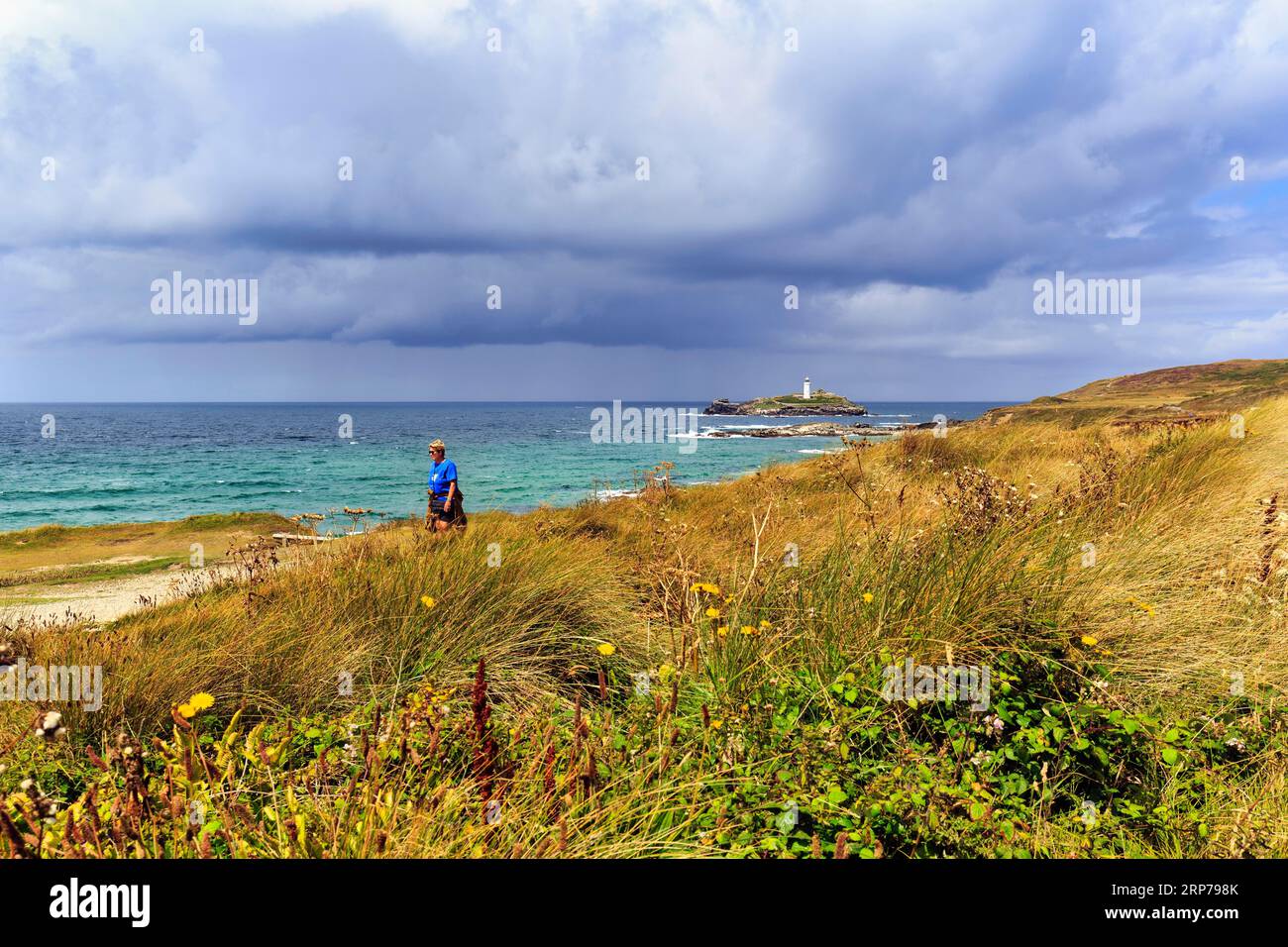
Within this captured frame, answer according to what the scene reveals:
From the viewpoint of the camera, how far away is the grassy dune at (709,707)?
2520 millimetres

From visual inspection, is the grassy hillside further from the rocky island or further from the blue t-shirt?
the rocky island

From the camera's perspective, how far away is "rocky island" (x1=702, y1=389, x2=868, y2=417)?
15812 centimetres

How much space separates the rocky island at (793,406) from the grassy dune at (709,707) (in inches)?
5897

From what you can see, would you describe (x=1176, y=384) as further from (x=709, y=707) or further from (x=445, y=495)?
(x=709, y=707)

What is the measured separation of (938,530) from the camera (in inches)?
189

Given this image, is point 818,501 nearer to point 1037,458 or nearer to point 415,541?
point 1037,458

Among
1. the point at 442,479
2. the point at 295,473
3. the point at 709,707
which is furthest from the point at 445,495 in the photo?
the point at 295,473

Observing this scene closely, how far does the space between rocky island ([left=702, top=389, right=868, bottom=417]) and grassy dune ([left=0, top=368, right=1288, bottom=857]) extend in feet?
491

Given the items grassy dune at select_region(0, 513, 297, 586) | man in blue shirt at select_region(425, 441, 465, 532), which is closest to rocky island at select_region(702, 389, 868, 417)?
grassy dune at select_region(0, 513, 297, 586)

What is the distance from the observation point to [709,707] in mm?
3367

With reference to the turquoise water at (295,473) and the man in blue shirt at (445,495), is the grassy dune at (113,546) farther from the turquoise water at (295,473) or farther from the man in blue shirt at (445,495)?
the man in blue shirt at (445,495)

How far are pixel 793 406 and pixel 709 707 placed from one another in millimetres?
167330
